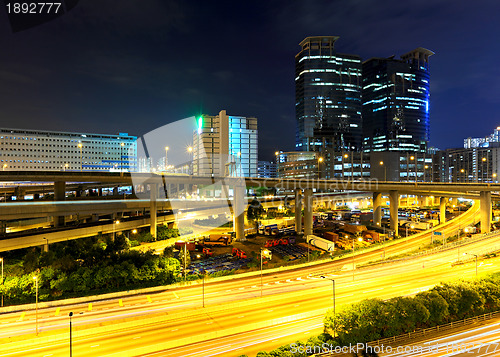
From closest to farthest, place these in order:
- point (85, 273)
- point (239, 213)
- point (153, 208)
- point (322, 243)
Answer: point (85, 273) < point (322, 243) < point (153, 208) < point (239, 213)

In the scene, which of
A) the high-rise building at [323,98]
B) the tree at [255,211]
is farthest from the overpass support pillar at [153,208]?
the high-rise building at [323,98]

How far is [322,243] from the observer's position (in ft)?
190

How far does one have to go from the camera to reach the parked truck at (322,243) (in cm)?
5594

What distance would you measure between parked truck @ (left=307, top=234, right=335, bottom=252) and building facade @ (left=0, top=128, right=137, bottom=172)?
13211 centimetres

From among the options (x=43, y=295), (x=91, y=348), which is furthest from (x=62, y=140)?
(x=91, y=348)

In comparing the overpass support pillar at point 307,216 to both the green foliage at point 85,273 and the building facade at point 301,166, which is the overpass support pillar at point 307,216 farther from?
the building facade at point 301,166

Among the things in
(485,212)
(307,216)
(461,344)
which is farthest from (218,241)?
(485,212)

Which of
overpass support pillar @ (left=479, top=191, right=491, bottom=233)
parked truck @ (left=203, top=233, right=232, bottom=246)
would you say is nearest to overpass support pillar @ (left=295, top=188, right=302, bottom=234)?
parked truck @ (left=203, top=233, right=232, bottom=246)

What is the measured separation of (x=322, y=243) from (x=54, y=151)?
593ft

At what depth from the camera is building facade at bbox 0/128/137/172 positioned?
165 metres

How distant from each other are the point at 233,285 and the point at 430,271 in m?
27.4

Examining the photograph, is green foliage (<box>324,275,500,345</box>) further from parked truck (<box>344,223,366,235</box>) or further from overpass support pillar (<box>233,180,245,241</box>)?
overpass support pillar (<box>233,180,245,241</box>)

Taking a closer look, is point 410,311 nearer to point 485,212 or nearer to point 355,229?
point 355,229

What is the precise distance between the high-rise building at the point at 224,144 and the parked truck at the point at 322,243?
91456mm
